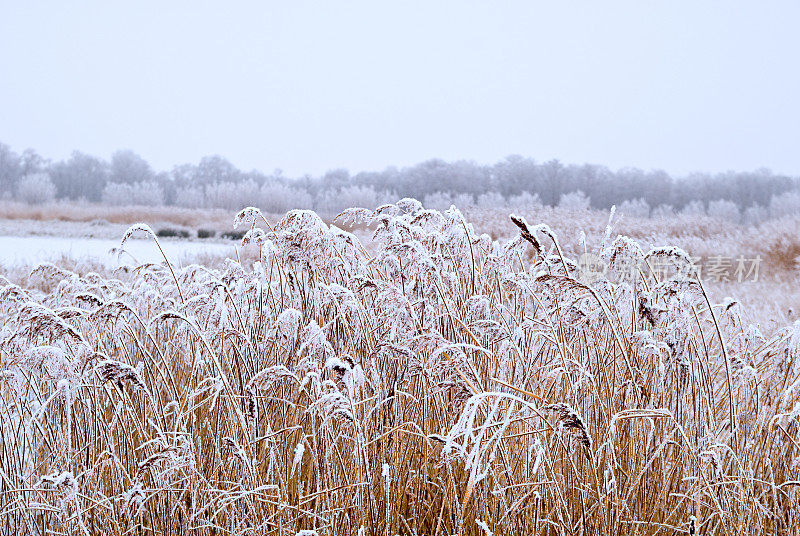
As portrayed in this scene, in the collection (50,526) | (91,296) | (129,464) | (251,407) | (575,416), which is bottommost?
(50,526)

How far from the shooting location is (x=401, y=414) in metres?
1.50

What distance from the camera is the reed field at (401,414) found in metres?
1.22

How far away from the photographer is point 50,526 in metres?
1.46

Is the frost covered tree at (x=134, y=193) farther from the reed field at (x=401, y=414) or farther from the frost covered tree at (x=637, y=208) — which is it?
the reed field at (x=401, y=414)

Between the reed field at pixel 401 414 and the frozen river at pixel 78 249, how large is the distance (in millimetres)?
3989

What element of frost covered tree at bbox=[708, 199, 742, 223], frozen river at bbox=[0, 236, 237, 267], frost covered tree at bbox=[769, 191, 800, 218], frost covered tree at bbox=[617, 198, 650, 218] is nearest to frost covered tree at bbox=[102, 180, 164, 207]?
frozen river at bbox=[0, 236, 237, 267]

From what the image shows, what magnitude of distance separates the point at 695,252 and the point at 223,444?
220 inches

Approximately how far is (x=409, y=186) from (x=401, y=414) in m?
4.96

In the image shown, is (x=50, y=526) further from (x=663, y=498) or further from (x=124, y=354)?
(x=663, y=498)

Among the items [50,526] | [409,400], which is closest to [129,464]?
[50,526]

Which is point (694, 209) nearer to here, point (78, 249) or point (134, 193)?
point (134, 193)

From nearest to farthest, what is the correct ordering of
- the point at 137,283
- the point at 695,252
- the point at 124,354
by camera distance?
the point at 124,354 → the point at 137,283 → the point at 695,252

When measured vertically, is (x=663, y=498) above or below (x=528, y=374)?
below

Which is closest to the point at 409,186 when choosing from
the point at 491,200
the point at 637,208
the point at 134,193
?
the point at 491,200
